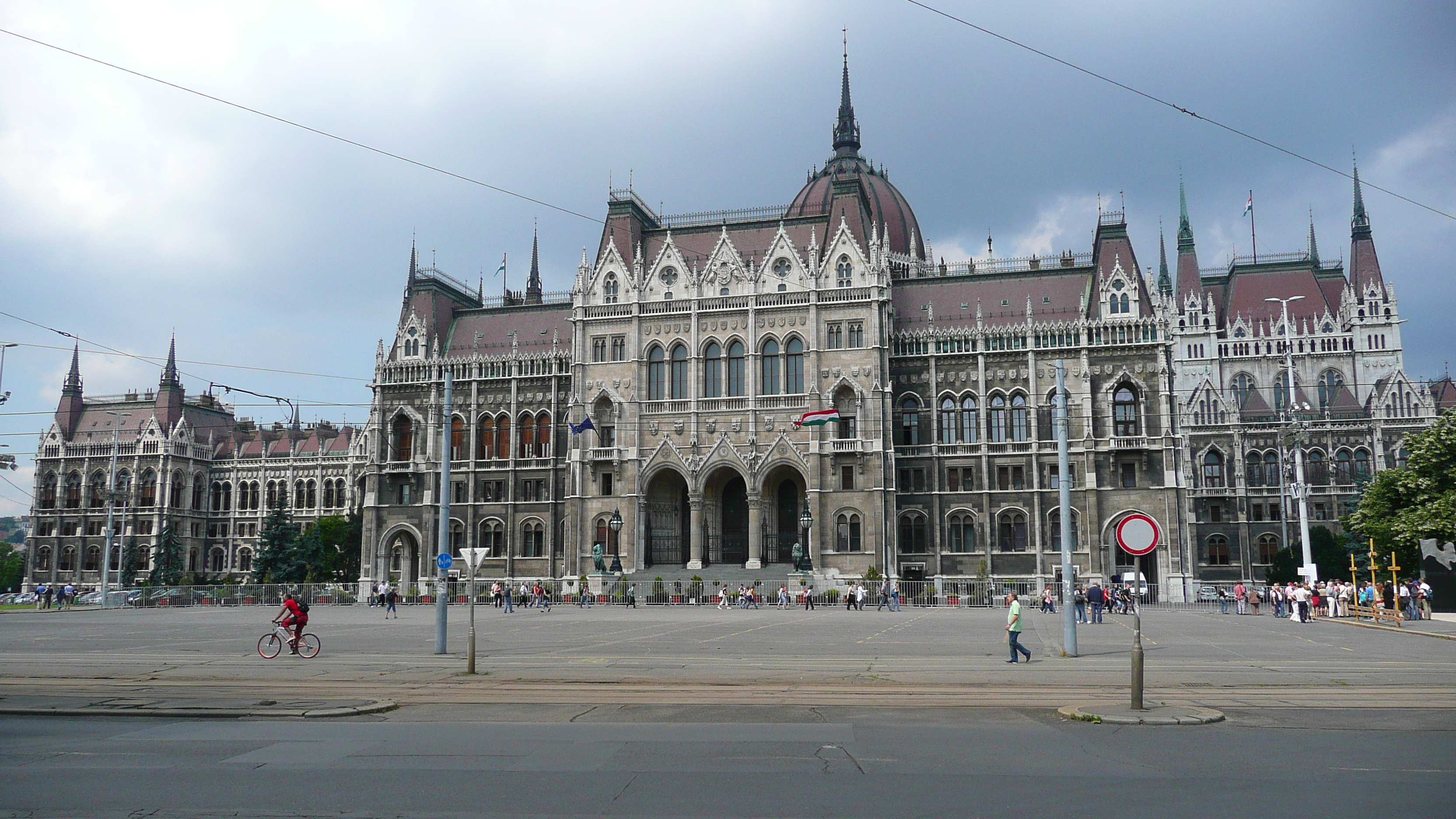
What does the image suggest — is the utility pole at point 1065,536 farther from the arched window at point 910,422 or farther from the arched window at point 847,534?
the arched window at point 910,422

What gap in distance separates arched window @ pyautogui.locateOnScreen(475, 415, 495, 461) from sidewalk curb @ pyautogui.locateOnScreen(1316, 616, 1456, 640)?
1913 inches

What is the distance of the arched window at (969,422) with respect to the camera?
209 feet

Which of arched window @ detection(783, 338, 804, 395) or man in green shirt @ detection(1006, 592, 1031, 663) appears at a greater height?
arched window @ detection(783, 338, 804, 395)

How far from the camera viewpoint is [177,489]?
352ft

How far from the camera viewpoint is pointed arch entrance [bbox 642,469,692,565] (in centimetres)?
6444

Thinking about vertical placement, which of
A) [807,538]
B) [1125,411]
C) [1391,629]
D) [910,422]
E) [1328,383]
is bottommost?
[1391,629]

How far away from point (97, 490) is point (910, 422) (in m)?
85.3

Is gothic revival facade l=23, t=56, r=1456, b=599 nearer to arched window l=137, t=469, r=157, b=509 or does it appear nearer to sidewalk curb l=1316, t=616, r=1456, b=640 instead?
sidewalk curb l=1316, t=616, r=1456, b=640

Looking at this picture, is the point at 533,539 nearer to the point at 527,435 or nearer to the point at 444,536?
the point at 527,435

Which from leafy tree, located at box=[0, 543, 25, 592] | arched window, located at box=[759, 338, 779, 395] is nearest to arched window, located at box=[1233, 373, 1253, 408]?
arched window, located at box=[759, 338, 779, 395]

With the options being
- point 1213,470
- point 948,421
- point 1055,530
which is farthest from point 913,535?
point 1213,470

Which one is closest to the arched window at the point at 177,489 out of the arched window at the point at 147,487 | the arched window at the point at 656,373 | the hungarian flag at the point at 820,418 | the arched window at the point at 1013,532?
the arched window at the point at 147,487

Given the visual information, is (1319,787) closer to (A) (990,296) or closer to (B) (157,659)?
(B) (157,659)

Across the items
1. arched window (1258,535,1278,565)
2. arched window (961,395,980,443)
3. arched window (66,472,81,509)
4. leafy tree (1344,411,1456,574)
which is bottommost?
arched window (1258,535,1278,565)
